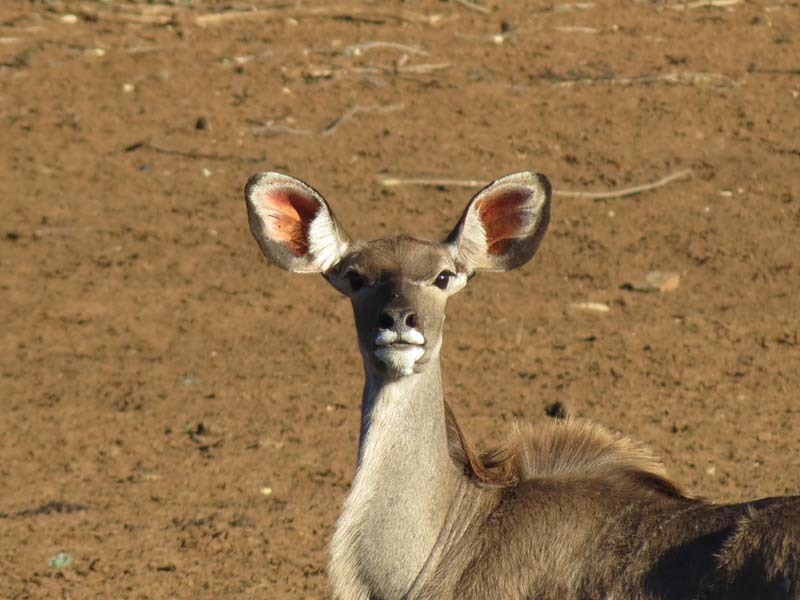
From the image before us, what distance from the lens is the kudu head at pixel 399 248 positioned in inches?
219

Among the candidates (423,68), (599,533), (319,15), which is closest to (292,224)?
(599,533)

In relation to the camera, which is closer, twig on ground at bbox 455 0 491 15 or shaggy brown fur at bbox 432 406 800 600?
shaggy brown fur at bbox 432 406 800 600

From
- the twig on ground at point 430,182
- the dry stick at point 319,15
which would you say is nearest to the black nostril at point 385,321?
the twig on ground at point 430,182

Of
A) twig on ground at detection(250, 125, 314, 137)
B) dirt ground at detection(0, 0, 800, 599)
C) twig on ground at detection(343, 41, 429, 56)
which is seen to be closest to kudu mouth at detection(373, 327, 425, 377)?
dirt ground at detection(0, 0, 800, 599)

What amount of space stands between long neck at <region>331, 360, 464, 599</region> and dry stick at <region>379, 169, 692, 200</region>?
6.66 m

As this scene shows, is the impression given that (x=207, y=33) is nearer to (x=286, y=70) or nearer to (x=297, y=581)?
(x=286, y=70)

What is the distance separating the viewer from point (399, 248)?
5746 mm

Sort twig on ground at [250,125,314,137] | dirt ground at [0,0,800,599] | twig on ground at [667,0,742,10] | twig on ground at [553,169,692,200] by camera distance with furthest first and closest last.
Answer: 1. twig on ground at [667,0,742,10]
2. twig on ground at [250,125,314,137]
3. twig on ground at [553,169,692,200]
4. dirt ground at [0,0,800,599]

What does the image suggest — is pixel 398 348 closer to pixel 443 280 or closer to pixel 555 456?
pixel 443 280

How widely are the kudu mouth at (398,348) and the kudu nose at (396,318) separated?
0.06 ft

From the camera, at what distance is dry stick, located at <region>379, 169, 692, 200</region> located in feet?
39.6

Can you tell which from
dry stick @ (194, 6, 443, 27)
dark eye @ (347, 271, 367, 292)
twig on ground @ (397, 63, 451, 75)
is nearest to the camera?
dark eye @ (347, 271, 367, 292)

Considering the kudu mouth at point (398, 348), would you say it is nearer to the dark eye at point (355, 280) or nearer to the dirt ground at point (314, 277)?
the dark eye at point (355, 280)

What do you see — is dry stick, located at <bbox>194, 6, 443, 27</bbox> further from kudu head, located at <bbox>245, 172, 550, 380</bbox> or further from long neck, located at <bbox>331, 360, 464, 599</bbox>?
long neck, located at <bbox>331, 360, 464, 599</bbox>
